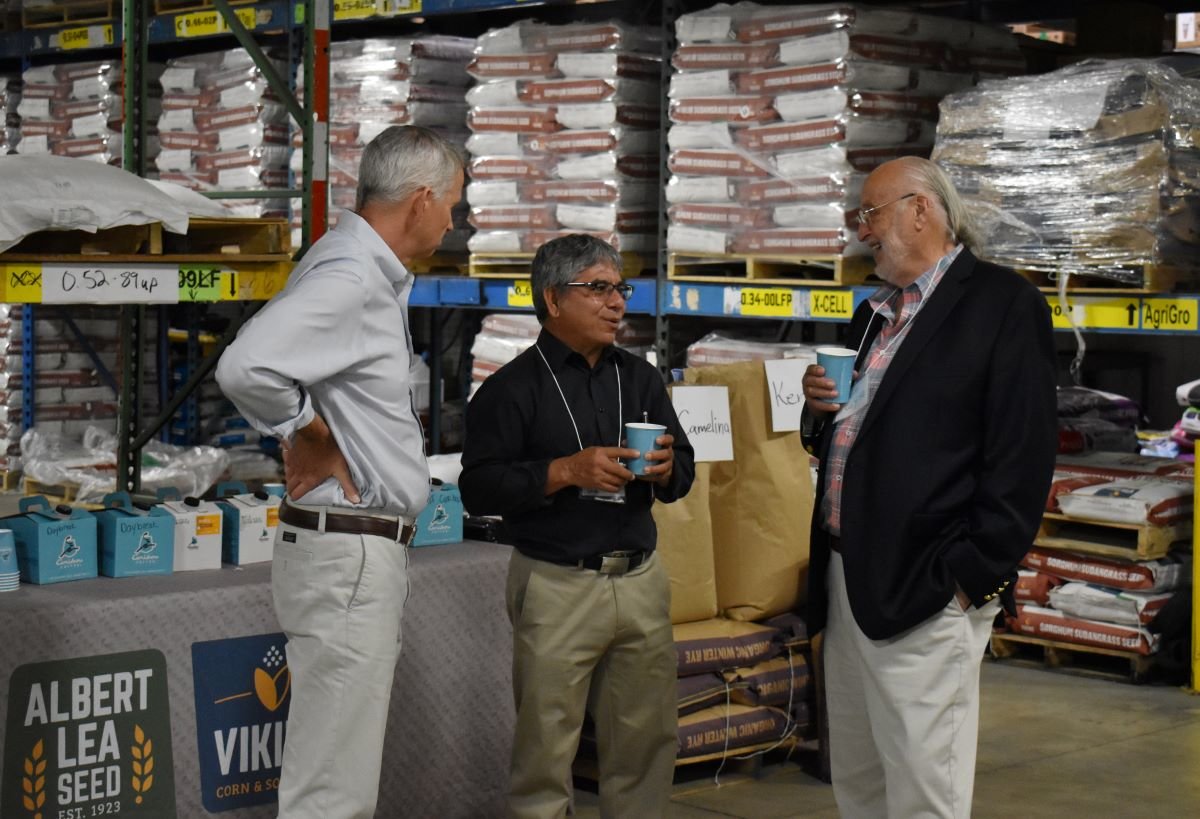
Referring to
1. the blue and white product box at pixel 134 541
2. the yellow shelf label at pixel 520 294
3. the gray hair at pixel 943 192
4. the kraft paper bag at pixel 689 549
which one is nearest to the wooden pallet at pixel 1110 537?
the kraft paper bag at pixel 689 549

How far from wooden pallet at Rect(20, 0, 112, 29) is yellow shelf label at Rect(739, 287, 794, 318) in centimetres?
580

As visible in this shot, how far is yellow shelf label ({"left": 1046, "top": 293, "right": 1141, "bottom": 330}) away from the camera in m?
6.61

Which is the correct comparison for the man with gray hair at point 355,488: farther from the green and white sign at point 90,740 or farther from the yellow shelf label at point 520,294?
the yellow shelf label at point 520,294

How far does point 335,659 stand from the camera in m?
3.47

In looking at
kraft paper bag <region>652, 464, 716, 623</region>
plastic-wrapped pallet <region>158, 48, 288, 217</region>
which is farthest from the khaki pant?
plastic-wrapped pallet <region>158, 48, 288, 217</region>

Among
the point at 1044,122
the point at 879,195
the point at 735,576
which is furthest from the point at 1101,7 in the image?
the point at 879,195

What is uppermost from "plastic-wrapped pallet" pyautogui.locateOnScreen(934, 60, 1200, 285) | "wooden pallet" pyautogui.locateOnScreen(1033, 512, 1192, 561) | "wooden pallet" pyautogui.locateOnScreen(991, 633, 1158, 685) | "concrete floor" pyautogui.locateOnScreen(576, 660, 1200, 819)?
"plastic-wrapped pallet" pyautogui.locateOnScreen(934, 60, 1200, 285)

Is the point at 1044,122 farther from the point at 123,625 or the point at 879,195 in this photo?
the point at 123,625

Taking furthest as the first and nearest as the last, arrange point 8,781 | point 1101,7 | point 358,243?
point 1101,7
point 8,781
point 358,243

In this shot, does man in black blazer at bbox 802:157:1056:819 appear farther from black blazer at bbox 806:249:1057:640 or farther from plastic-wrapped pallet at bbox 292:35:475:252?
plastic-wrapped pallet at bbox 292:35:475:252

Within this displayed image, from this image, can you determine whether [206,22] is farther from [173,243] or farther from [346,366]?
[346,366]

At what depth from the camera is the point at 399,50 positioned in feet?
29.4

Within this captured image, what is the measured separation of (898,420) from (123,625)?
2051 millimetres

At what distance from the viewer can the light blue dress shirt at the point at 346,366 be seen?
10.8 ft
